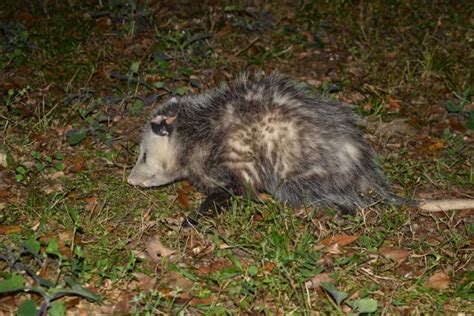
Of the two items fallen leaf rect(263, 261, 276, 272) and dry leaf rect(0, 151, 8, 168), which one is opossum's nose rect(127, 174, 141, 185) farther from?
fallen leaf rect(263, 261, 276, 272)

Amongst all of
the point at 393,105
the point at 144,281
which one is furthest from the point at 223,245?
the point at 393,105

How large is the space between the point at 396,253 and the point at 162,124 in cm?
126

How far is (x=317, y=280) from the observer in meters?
2.69

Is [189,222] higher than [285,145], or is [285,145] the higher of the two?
[285,145]

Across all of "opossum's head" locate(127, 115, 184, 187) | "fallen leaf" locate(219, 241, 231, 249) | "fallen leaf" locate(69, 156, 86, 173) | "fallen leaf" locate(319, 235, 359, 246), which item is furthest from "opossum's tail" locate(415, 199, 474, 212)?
"fallen leaf" locate(69, 156, 86, 173)

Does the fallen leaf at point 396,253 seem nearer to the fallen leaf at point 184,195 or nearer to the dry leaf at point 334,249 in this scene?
the dry leaf at point 334,249

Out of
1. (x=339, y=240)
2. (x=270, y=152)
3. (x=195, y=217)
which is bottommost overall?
(x=195, y=217)

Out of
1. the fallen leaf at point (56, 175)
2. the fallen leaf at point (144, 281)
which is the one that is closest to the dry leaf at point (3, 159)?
the fallen leaf at point (56, 175)

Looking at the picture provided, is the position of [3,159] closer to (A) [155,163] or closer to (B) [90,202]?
(B) [90,202]

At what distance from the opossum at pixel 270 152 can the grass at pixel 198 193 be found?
97 mm

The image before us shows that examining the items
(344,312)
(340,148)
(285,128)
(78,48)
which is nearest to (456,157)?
(340,148)

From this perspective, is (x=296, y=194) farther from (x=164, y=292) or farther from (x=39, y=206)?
(x=39, y=206)

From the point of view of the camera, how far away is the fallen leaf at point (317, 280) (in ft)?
8.75

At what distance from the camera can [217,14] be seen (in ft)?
16.3
